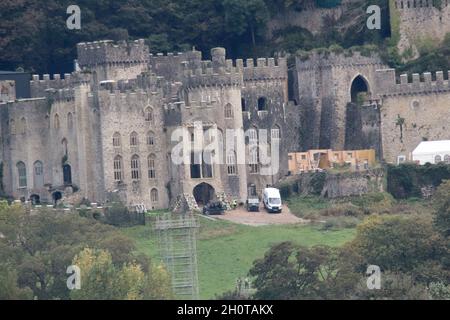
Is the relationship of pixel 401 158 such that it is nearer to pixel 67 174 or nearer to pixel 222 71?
pixel 222 71

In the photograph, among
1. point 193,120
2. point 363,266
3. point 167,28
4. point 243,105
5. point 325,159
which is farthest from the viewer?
point 167,28

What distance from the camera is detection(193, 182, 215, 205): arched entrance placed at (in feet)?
520

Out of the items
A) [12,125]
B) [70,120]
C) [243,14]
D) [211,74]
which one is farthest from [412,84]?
[12,125]

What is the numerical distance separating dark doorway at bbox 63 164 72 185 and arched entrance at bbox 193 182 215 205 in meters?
5.72

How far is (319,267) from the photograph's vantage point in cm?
14025

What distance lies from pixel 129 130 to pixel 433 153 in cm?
1299

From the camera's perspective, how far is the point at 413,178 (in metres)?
157

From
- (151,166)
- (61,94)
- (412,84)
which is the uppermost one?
(61,94)

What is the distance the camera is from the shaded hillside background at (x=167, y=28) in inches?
6609

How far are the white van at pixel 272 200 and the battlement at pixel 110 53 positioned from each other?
946 cm

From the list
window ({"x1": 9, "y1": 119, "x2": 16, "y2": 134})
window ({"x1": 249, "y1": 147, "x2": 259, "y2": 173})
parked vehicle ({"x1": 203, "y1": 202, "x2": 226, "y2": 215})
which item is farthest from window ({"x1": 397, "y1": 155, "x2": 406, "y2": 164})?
window ({"x1": 9, "y1": 119, "x2": 16, "y2": 134})

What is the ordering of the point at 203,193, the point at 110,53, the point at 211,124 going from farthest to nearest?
the point at 110,53 → the point at 203,193 → the point at 211,124

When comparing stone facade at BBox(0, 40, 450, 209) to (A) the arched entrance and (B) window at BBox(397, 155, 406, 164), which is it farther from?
(B) window at BBox(397, 155, 406, 164)

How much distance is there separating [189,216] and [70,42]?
1804 centimetres
